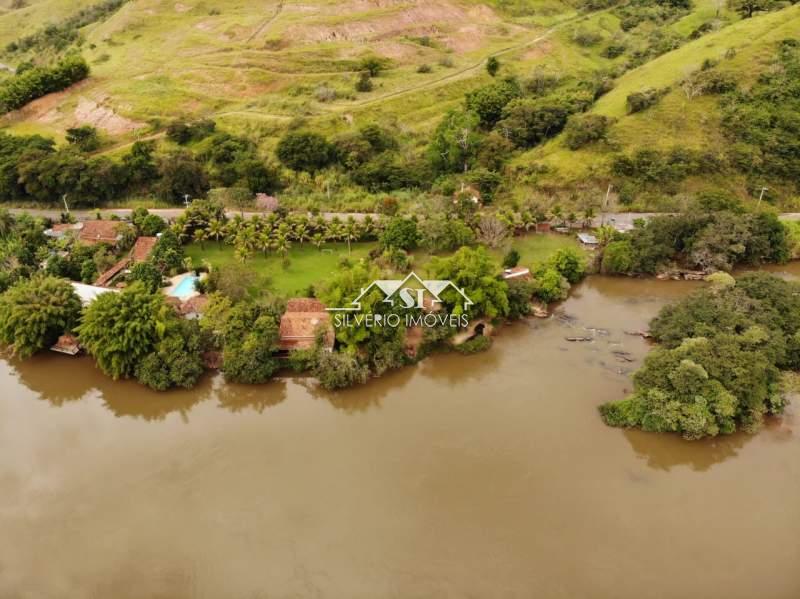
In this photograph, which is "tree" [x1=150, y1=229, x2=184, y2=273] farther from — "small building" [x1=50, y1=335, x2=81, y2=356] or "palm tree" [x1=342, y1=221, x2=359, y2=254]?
"palm tree" [x1=342, y1=221, x2=359, y2=254]

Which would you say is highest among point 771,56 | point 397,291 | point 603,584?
point 771,56

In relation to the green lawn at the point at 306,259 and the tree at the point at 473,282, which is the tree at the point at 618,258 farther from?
the tree at the point at 473,282

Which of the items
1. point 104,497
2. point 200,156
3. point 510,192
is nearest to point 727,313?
point 510,192

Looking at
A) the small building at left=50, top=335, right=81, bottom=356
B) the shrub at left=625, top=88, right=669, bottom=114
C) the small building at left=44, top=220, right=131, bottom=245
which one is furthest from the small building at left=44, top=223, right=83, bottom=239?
the shrub at left=625, top=88, right=669, bottom=114

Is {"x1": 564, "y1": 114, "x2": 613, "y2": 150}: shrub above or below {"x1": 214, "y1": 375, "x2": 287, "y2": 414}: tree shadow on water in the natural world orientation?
above

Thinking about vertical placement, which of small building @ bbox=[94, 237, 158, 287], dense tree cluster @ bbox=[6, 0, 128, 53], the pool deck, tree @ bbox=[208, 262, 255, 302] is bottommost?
the pool deck

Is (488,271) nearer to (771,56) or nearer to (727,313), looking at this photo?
(727,313)

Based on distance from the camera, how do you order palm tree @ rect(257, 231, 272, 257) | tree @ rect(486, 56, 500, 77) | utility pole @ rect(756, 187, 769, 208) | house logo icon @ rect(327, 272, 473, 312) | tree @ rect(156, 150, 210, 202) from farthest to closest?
tree @ rect(486, 56, 500, 77) → tree @ rect(156, 150, 210, 202) → utility pole @ rect(756, 187, 769, 208) → palm tree @ rect(257, 231, 272, 257) → house logo icon @ rect(327, 272, 473, 312)
